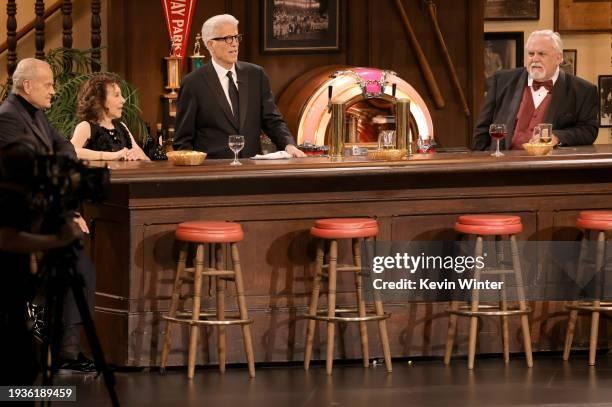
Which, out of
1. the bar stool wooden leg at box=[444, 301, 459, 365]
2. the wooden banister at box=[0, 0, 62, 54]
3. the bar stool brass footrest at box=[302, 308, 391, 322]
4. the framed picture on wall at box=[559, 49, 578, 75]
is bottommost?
the bar stool wooden leg at box=[444, 301, 459, 365]

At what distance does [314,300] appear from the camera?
22.0 ft

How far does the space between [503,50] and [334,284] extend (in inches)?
236

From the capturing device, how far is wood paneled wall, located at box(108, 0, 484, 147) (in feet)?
33.6

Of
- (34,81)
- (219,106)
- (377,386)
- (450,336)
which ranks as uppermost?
(34,81)

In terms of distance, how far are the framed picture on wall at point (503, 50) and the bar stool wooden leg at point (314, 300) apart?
5728mm

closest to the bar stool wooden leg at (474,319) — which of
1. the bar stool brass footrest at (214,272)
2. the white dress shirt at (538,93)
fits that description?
the bar stool brass footrest at (214,272)

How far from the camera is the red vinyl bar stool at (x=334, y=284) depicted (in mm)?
6621

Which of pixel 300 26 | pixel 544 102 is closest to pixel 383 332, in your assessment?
pixel 544 102

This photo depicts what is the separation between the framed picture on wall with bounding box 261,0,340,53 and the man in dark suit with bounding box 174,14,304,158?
261cm

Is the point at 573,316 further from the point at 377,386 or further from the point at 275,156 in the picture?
the point at 275,156

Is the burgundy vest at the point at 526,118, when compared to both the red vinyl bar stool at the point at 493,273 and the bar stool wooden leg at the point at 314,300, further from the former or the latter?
the bar stool wooden leg at the point at 314,300

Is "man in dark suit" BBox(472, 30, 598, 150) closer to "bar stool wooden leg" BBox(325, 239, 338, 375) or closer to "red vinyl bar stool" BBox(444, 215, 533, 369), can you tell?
"red vinyl bar stool" BBox(444, 215, 533, 369)

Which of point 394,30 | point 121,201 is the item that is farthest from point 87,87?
point 394,30

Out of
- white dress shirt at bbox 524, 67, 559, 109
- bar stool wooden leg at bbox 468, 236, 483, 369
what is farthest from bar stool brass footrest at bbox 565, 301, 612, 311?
white dress shirt at bbox 524, 67, 559, 109
